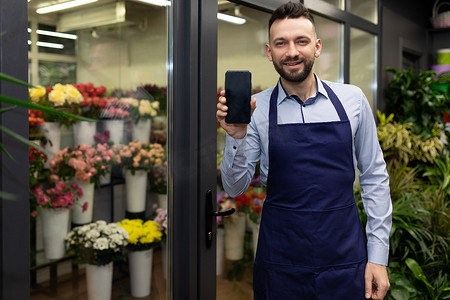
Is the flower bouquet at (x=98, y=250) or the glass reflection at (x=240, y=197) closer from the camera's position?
the flower bouquet at (x=98, y=250)

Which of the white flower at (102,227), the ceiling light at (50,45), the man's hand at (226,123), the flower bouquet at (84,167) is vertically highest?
the ceiling light at (50,45)

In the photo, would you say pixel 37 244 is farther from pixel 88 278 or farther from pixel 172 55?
pixel 172 55

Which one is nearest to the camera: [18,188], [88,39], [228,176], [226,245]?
[18,188]

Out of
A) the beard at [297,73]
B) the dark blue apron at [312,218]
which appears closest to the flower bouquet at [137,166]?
the dark blue apron at [312,218]

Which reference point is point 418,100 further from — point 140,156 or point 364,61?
point 140,156

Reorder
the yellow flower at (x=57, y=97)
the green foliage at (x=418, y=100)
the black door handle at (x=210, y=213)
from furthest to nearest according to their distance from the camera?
1. the green foliage at (x=418, y=100)
2. the black door handle at (x=210, y=213)
3. the yellow flower at (x=57, y=97)

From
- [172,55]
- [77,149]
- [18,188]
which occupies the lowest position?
[18,188]

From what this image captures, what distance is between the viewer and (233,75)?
1.42 metres

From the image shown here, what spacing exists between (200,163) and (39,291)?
32.1 inches

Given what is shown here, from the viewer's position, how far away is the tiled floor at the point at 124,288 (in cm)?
161

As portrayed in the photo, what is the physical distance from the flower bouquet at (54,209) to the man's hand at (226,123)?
65cm

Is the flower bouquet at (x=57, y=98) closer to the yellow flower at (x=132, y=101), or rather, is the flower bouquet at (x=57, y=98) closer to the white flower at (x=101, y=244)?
the yellow flower at (x=132, y=101)

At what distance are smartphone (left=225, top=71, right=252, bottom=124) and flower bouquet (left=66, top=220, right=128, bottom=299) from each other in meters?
0.73

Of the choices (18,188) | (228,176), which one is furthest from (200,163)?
(18,188)
